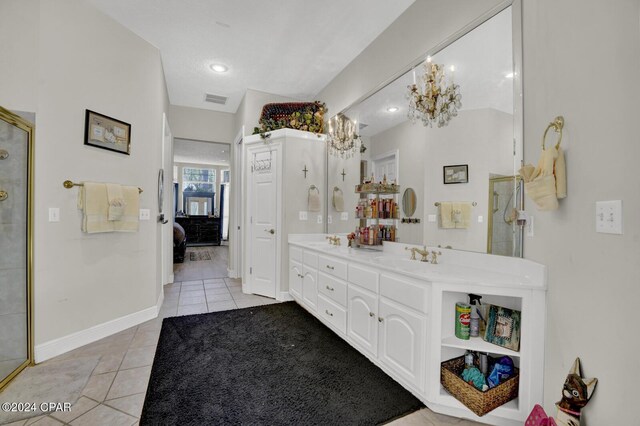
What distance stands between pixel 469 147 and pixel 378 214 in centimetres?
102

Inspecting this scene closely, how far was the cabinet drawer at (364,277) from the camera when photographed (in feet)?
6.60

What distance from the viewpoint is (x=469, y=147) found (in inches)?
74.9

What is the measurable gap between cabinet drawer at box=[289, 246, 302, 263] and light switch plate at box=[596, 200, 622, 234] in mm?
2590

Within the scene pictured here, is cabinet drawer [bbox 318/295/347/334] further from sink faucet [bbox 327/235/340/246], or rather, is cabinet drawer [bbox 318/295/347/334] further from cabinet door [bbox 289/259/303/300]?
sink faucet [bbox 327/235/340/246]

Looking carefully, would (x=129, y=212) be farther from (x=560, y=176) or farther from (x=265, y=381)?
(x=560, y=176)

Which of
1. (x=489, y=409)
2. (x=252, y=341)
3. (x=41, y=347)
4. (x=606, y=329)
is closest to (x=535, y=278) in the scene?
(x=606, y=329)

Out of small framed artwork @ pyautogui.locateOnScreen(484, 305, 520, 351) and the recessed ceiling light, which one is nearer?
small framed artwork @ pyautogui.locateOnScreen(484, 305, 520, 351)

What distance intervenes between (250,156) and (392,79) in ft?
7.27

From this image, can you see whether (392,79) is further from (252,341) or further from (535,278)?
(252,341)

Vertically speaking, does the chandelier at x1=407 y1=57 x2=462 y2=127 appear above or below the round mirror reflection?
above

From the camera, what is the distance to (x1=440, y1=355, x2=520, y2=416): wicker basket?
56.6 inches

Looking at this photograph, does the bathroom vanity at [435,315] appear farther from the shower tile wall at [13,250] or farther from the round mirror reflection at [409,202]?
the shower tile wall at [13,250]

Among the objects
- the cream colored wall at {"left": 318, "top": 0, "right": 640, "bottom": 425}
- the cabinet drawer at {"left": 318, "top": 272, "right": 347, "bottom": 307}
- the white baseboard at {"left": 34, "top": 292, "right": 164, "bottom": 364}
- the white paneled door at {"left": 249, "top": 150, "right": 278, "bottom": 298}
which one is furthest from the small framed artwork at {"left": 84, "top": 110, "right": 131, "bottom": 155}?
the cream colored wall at {"left": 318, "top": 0, "right": 640, "bottom": 425}

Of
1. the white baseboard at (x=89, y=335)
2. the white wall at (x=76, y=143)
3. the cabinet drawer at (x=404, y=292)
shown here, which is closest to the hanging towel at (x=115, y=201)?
the white wall at (x=76, y=143)
